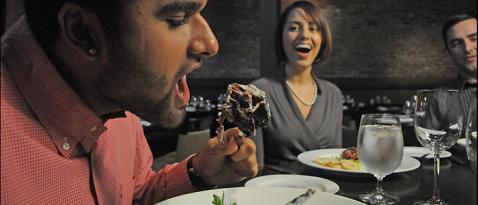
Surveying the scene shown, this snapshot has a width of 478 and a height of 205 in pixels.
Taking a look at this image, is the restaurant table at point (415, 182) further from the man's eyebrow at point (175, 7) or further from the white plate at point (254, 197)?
the man's eyebrow at point (175, 7)

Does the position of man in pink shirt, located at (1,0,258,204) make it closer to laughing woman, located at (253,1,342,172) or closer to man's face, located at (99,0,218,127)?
man's face, located at (99,0,218,127)

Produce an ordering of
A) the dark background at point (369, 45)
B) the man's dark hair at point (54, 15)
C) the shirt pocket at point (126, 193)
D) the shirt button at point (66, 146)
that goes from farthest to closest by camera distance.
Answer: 1. the dark background at point (369, 45)
2. the shirt pocket at point (126, 193)
3. the shirt button at point (66, 146)
4. the man's dark hair at point (54, 15)

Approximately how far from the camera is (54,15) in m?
0.67

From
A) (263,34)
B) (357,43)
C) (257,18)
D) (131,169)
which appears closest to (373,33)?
(357,43)

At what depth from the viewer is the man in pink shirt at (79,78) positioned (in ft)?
2.18

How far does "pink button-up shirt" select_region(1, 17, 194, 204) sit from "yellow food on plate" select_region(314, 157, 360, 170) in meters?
0.76

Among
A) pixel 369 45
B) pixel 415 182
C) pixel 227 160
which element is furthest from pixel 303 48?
pixel 369 45

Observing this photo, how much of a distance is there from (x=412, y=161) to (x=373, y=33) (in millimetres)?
6841

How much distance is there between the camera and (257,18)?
26.9ft

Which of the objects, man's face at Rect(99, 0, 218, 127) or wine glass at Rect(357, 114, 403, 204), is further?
wine glass at Rect(357, 114, 403, 204)

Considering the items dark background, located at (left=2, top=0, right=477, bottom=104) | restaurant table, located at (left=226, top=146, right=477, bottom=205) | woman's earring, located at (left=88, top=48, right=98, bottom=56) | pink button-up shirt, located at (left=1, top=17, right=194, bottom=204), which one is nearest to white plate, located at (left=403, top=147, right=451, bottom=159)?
restaurant table, located at (left=226, top=146, right=477, bottom=205)

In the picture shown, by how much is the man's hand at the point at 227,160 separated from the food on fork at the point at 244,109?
0.04 meters

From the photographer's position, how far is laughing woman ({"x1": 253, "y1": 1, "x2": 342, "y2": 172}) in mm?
2078

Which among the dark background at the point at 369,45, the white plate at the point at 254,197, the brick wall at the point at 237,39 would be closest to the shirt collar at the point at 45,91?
the white plate at the point at 254,197
